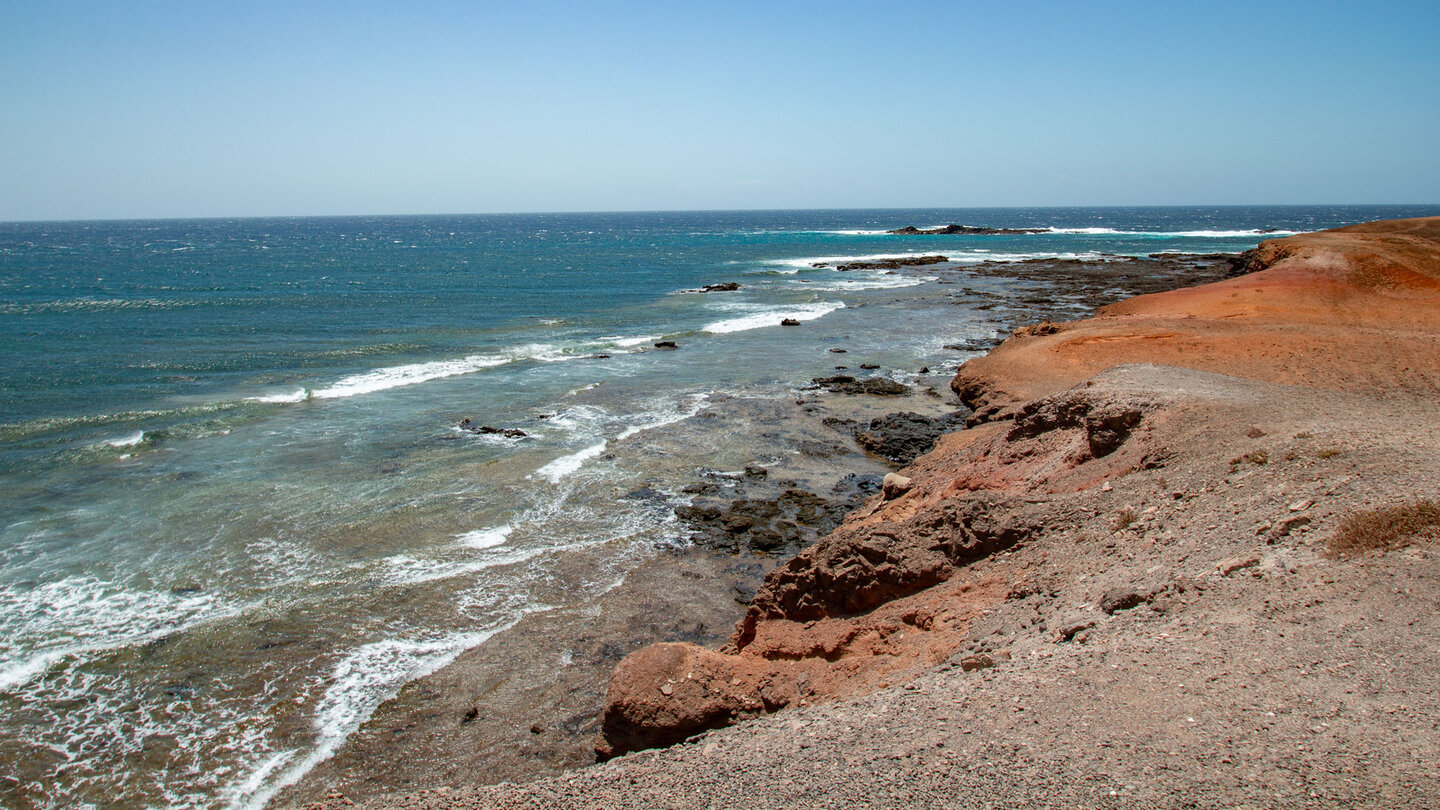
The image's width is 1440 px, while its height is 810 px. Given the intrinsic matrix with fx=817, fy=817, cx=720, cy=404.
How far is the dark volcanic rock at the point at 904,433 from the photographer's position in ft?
72.5

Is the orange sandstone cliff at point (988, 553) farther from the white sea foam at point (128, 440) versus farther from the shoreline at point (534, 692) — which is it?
the white sea foam at point (128, 440)

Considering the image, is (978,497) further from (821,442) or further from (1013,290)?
(1013,290)

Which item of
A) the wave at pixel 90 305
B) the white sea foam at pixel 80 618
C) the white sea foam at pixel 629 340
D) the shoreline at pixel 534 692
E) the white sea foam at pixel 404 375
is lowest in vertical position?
the shoreline at pixel 534 692

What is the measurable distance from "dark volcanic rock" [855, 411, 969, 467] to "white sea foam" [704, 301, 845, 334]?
67.2 ft

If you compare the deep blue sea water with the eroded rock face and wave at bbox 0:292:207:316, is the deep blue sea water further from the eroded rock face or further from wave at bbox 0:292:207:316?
the eroded rock face

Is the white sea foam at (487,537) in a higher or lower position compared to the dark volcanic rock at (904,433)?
lower

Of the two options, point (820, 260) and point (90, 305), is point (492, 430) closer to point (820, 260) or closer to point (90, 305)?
point (90, 305)

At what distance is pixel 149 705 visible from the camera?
37.1 ft

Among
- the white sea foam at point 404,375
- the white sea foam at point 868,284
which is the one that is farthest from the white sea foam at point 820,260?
the white sea foam at point 404,375

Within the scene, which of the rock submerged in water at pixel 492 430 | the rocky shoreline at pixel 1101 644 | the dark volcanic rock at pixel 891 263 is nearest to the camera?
the rocky shoreline at pixel 1101 644

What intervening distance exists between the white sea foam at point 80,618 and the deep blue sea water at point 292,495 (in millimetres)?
52

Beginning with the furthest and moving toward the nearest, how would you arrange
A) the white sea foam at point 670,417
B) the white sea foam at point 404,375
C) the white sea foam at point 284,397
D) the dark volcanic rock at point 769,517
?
the white sea foam at point 404,375, the white sea foam at point 284,397, the white sea foam at point 670,417, the dark volcanic rock at point 769,517

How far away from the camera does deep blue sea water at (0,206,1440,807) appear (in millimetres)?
11172

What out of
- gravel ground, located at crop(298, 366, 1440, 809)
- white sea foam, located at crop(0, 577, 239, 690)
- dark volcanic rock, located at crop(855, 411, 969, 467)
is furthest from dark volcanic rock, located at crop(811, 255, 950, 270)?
gravel ground, located at crop(298, 366, 1440, 809)
